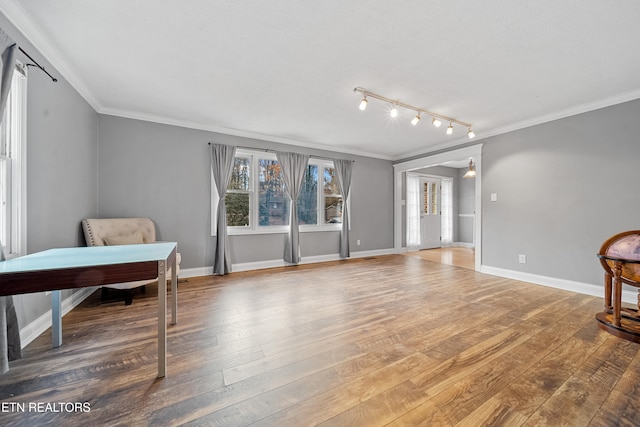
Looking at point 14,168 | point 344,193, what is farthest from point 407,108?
point 14,168

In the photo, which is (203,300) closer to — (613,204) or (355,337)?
(355,337)

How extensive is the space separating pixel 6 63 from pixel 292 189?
3.53m

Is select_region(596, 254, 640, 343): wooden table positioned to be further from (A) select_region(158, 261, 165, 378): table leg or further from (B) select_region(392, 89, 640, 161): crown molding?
(A) select_region(158, 261, 165, 378): table leg

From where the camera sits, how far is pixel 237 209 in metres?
4.40

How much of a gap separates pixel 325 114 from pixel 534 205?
135 inches

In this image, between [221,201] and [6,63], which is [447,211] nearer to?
[221,201]

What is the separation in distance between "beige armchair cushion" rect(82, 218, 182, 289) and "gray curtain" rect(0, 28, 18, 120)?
1708mm

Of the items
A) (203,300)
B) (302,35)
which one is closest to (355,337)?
(203,300)

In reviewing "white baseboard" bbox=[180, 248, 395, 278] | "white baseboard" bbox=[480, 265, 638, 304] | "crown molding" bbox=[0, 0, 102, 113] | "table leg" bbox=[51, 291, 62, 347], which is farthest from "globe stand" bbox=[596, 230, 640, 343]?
"crown molding" bbox=[0, 0, 102, 113]

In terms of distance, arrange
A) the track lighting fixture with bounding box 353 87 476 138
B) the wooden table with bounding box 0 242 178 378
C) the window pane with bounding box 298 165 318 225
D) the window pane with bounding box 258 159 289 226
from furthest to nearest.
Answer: the window pane with bounding box 298 165 318 225 → the window pane with bounding box 258 159 289 226 → the track lighting fixture with bounding box 353 87 476 138 → the wooden table with bounding box 0 242 178 378

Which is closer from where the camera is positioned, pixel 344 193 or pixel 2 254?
pixel 2 254

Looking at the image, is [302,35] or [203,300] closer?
[302,35]

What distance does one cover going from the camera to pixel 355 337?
2.05 m

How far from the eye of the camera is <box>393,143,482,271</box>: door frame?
172 inches
